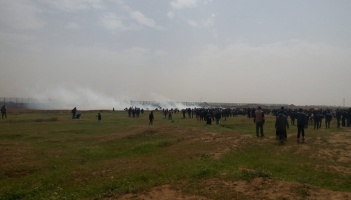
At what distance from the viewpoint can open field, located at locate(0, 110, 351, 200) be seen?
38.5 feet

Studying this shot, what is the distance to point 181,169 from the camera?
15000 millimetres

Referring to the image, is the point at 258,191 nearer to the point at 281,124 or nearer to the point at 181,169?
the point at 181,169

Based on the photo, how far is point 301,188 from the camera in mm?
11078

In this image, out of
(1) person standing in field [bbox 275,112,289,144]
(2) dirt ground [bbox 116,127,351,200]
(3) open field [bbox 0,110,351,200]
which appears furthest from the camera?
(1) person standing in field [bbox 275,112,289,144]

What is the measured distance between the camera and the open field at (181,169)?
11.7 m

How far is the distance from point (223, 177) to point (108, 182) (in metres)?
4.65

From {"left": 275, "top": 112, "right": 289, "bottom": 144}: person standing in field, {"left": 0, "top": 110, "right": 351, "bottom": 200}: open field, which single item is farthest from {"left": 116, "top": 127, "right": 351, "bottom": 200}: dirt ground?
{"left": 275, "top": 112, "right": 289, "bottom": 144}: person standing in field

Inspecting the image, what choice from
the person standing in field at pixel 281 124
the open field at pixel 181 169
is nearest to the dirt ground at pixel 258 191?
the open field at pixel 181 169

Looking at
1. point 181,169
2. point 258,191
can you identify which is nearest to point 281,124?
point 181,169

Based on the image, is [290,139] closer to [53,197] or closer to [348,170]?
[348,170]

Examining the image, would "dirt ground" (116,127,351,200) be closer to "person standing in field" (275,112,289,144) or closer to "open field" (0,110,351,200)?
"open field" (0,110,351,200)

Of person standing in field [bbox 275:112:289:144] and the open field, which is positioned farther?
person standing in field [bbox 275:112:289:144]

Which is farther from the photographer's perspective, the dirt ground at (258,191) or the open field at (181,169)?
the open field at (181,169)

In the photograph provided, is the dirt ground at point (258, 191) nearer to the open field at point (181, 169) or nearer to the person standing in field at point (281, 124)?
the open field at point (181, 169)
